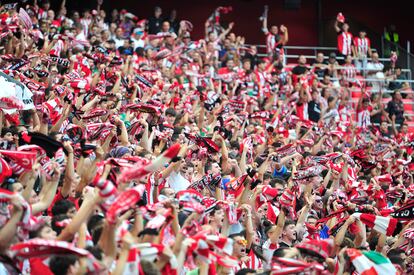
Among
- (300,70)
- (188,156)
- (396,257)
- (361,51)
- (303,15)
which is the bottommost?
(396,257)

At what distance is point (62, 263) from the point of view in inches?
204

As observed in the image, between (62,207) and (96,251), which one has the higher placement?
(62,207)

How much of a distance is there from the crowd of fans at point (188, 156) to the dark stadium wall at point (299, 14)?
9.67ft

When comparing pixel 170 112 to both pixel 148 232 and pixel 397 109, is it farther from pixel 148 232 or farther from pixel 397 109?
pixel 397 109

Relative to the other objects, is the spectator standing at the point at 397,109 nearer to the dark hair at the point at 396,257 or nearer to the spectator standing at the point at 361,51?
the spectator standing at the point at 361,51

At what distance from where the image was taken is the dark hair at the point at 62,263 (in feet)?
17.0

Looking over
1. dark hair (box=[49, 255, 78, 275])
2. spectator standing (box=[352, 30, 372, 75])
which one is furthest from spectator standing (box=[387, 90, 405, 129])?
dark hair (box=[49, 255, 78, 275])

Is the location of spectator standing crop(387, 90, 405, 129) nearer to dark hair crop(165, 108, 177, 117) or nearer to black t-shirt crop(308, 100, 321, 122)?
black t-shirt crop(308, 100, 321, 122)

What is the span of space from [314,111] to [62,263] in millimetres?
11905

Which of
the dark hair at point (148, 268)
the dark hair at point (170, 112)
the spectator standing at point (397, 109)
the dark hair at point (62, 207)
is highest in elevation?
the dark hair at point (170, 112)

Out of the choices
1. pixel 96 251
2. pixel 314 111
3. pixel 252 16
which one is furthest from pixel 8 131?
pixel 252 16

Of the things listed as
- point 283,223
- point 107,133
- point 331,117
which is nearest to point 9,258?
point 283,223

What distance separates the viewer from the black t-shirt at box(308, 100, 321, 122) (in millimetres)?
16594


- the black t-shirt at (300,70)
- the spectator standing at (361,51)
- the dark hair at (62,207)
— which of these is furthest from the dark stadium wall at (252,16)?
the dark hair at (62,207)
